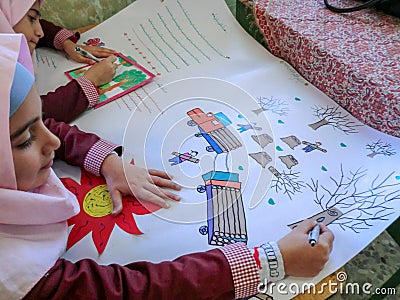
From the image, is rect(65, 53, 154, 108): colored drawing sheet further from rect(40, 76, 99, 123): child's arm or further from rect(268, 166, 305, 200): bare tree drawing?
rect(268, 166, 305, 200): bare tree drawing

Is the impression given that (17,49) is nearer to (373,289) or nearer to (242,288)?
(242,288)

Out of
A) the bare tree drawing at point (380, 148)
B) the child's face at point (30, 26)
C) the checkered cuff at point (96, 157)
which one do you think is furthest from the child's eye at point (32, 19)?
the bare tree drawing at point (380, 148)

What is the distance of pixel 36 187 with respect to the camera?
469 mm

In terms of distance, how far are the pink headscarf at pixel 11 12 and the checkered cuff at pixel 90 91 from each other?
0.47 feet

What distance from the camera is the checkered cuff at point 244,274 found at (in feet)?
1.45

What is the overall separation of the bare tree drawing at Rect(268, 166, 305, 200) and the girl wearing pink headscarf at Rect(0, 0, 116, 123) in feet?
1.14

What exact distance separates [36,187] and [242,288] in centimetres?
25

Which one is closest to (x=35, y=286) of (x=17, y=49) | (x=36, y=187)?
(x=36, y=187)

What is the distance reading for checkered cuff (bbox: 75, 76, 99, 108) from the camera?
0.71 metres

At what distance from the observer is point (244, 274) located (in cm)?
45

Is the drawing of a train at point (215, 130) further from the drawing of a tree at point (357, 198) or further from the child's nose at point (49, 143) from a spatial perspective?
the child's nose at point (49, 143)

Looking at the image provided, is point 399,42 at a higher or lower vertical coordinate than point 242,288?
higher

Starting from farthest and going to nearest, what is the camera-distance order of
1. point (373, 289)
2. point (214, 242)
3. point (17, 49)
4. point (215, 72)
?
point (215, 72), point (373, 289), point (214, 242), point (17, 49)

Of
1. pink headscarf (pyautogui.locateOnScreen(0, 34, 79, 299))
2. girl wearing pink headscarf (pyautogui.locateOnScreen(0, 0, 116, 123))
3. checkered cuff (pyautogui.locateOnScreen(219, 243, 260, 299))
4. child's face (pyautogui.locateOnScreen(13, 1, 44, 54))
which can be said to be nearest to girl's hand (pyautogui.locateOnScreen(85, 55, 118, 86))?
girl wearing pink headscarf (pyautogui.locateOnScreen(0, 0, 116, 123))
